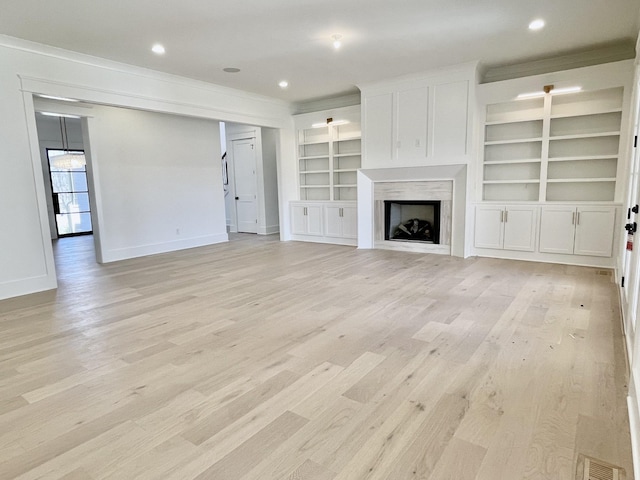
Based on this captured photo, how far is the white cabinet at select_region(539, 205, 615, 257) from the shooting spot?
4789 millimetres

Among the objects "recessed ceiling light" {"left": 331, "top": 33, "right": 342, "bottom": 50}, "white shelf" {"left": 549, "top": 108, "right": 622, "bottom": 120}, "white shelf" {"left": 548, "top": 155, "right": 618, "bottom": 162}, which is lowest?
"white shelf" {"left": 548, "top": 155, "right": 618, "bottom": 162}

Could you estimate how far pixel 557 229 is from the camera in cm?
511

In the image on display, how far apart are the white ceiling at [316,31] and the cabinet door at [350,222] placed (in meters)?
2.53

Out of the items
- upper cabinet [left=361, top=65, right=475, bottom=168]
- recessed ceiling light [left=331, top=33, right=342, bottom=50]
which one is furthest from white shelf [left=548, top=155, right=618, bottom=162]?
recessed ceiling light [left=331, top=33, right=342, bottom=50]

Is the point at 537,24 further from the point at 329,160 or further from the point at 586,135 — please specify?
the point at 329,160

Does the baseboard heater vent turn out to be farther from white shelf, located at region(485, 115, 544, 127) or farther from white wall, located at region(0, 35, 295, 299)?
white wall, located at region(0, 35, 295, 299)

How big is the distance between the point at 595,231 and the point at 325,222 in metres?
4.42

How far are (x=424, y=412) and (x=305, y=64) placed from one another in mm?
4803

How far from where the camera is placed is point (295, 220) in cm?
803

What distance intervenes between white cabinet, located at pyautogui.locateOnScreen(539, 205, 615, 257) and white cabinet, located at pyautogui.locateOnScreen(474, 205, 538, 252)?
16cm

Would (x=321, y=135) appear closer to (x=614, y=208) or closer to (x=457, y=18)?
(x=457, y=18)

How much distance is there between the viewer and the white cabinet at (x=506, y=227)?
532cm

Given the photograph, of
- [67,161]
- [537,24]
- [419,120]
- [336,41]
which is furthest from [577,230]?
[67,161]

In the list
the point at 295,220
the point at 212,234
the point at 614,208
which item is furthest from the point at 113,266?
the point at 614,208
